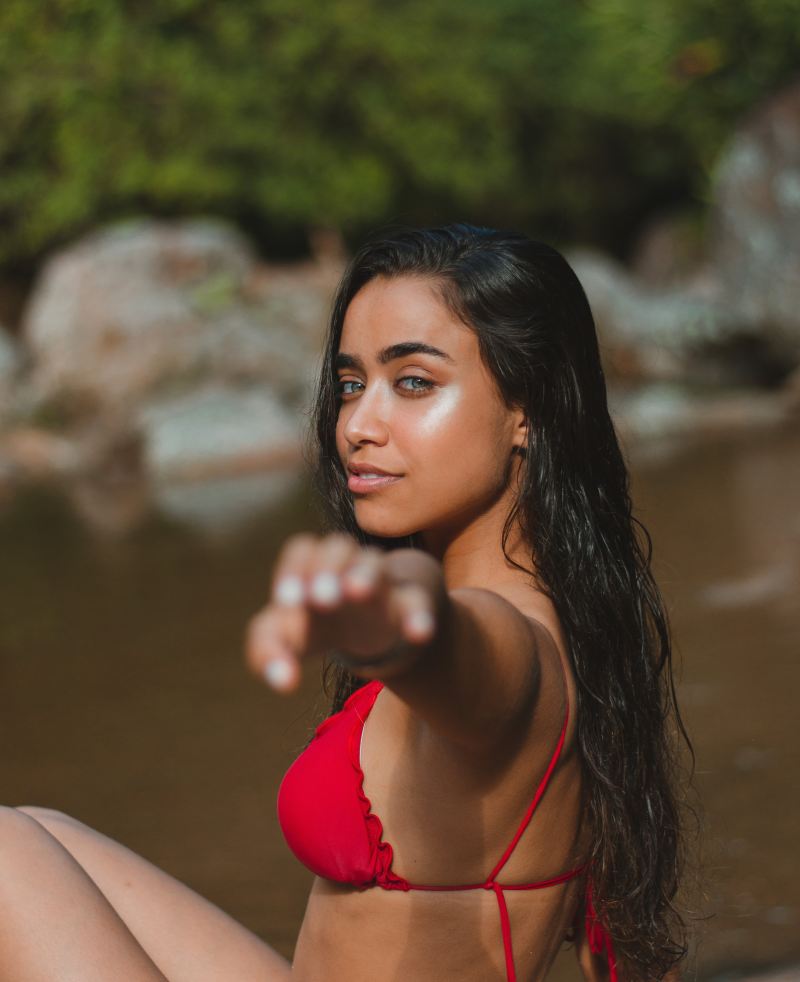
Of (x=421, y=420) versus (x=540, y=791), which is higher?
(x=421, y=420)

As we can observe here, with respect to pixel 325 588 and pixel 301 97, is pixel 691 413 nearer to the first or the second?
pixel 301 97

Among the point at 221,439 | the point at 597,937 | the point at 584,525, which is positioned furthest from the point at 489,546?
the point at 221,439

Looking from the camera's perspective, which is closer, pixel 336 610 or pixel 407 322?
pixel 336 610

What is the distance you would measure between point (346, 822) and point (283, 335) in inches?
440

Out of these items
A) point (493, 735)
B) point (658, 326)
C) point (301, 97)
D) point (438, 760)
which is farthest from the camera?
point (301, 97)

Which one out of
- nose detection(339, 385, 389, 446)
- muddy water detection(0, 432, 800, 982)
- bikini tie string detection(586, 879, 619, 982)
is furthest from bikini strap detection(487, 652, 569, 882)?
muddy water detection(0, 432, 800, 982)

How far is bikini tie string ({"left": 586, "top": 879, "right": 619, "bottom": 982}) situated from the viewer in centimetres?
198

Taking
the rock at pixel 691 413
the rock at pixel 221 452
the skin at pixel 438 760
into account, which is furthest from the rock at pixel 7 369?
the skin at pixel 438 760

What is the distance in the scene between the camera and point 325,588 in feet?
3.43

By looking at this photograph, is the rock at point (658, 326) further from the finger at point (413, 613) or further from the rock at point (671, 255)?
the finger at point (413, 613)

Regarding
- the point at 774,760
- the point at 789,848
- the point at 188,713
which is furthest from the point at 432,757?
Answer: the point at 188,713

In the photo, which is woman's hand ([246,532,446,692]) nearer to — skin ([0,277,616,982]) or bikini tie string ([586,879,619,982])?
skin ([0,277,616,982])

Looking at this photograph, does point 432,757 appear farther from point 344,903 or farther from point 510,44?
point 510,44

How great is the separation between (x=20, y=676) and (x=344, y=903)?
4116 mm
